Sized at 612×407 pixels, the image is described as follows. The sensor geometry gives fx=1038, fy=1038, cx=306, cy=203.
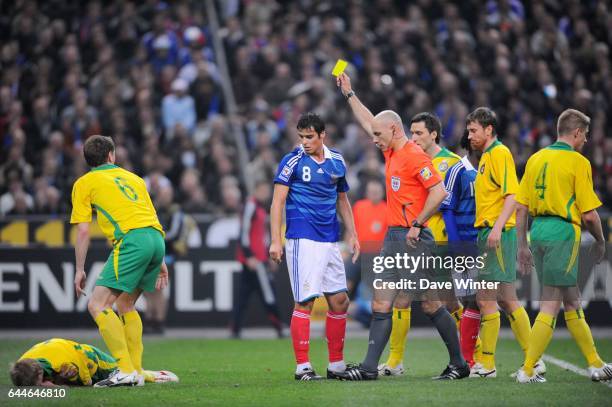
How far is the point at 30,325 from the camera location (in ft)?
53.8

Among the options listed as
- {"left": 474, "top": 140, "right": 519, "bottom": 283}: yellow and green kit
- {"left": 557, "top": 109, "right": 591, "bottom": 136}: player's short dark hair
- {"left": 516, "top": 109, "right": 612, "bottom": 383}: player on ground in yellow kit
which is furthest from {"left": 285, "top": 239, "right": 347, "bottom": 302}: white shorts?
{"left": 557, "top": 109, "right": 591, "bottom": 136}: player's short dark hair

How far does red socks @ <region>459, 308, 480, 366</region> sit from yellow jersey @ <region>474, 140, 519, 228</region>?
0.92m

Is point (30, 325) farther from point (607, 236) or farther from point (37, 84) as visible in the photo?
point (607, 236)

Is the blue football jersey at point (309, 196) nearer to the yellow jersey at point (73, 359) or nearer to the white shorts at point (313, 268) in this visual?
the white shorts at point (313, 268)

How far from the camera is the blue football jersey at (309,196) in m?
9.88

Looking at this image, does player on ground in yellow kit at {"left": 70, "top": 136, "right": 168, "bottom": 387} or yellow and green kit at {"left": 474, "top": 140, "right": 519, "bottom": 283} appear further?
yellow and green kit at {"left": 474, "top": 140, "right": 519, "bottom": 283}

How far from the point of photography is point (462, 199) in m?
10.3

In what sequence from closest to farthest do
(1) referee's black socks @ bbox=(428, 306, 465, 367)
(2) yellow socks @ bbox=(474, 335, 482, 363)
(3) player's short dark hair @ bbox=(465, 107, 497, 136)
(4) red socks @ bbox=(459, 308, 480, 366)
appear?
(1) referee's black socks @ bbox=(428, 306, 465, 367) < (3) player's short dark hair @ bbox=(465, 107, 497, 136) < (4) red socks @ bbox=(459, 308, 480, 366) < (2) yellow socks @ bbox=(474, 335, 482, 363)

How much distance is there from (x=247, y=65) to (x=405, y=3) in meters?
5.23

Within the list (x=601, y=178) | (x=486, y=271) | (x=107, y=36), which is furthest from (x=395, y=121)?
(x=107, y=36)

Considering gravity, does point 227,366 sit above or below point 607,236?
below

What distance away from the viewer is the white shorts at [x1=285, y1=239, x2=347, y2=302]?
9734 millimetres

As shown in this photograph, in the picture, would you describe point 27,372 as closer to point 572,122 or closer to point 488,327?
point 488,327

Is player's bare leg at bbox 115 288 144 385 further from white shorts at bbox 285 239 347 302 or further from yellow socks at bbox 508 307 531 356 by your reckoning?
yellow socks at bbox 508 307 531 356
